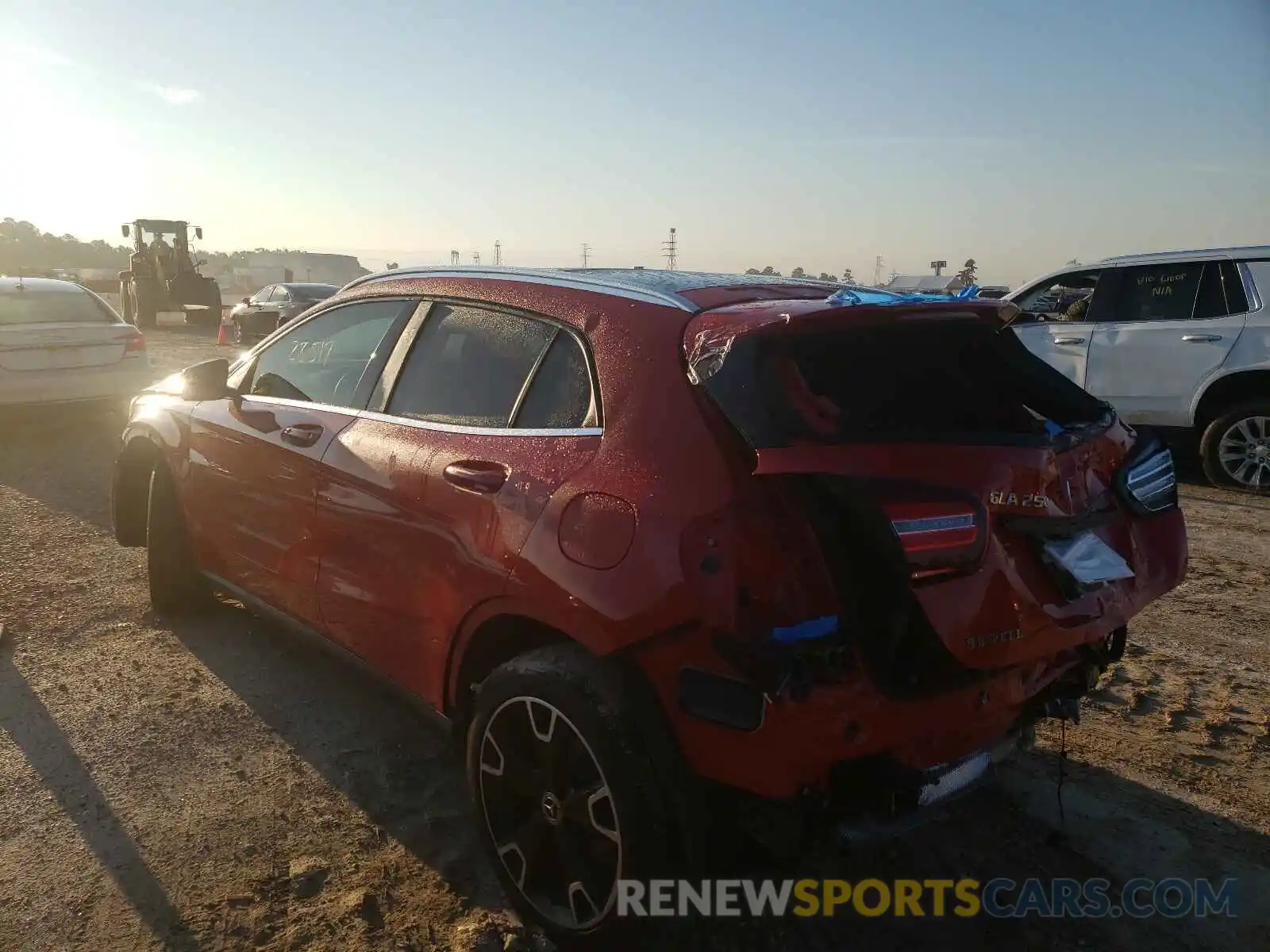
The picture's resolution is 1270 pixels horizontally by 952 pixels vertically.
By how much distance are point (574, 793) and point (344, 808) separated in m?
1.16

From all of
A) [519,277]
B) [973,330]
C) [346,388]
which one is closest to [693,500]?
[973,330]

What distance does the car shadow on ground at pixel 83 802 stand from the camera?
2.57 metres

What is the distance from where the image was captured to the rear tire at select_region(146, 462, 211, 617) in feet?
14.4

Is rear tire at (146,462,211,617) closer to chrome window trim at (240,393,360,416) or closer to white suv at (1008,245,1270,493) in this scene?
chrome window trim at (240,393,360,416)

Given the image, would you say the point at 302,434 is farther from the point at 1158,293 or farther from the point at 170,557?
the point at 1158,293

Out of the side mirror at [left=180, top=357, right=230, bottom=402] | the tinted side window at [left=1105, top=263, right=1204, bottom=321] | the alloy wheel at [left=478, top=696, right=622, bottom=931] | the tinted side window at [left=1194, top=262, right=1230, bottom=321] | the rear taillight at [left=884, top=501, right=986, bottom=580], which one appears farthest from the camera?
the tinted side window at [left=1105, top=263, right=1204, bottom=321]

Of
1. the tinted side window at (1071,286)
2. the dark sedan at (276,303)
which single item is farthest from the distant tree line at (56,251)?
the tinted side window at (1071,286)

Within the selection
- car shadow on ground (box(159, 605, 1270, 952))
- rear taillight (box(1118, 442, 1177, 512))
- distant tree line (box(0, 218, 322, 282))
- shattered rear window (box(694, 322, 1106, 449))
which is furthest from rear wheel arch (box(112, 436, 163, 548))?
distant tree line (box(0, 218, 322, 282))

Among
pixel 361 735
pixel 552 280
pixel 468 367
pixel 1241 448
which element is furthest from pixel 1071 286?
pixel 361 735

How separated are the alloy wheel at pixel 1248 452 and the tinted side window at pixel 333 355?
6.95 m

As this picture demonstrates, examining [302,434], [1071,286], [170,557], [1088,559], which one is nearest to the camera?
[1088,559]

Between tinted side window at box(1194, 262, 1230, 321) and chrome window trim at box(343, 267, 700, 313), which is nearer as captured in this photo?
chrome window trim at box(343, 267, 700, 313)

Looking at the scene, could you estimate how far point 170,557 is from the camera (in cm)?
443

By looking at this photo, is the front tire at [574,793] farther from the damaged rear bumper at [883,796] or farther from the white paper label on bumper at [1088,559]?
the white paper label on bumper at [1088,559]
